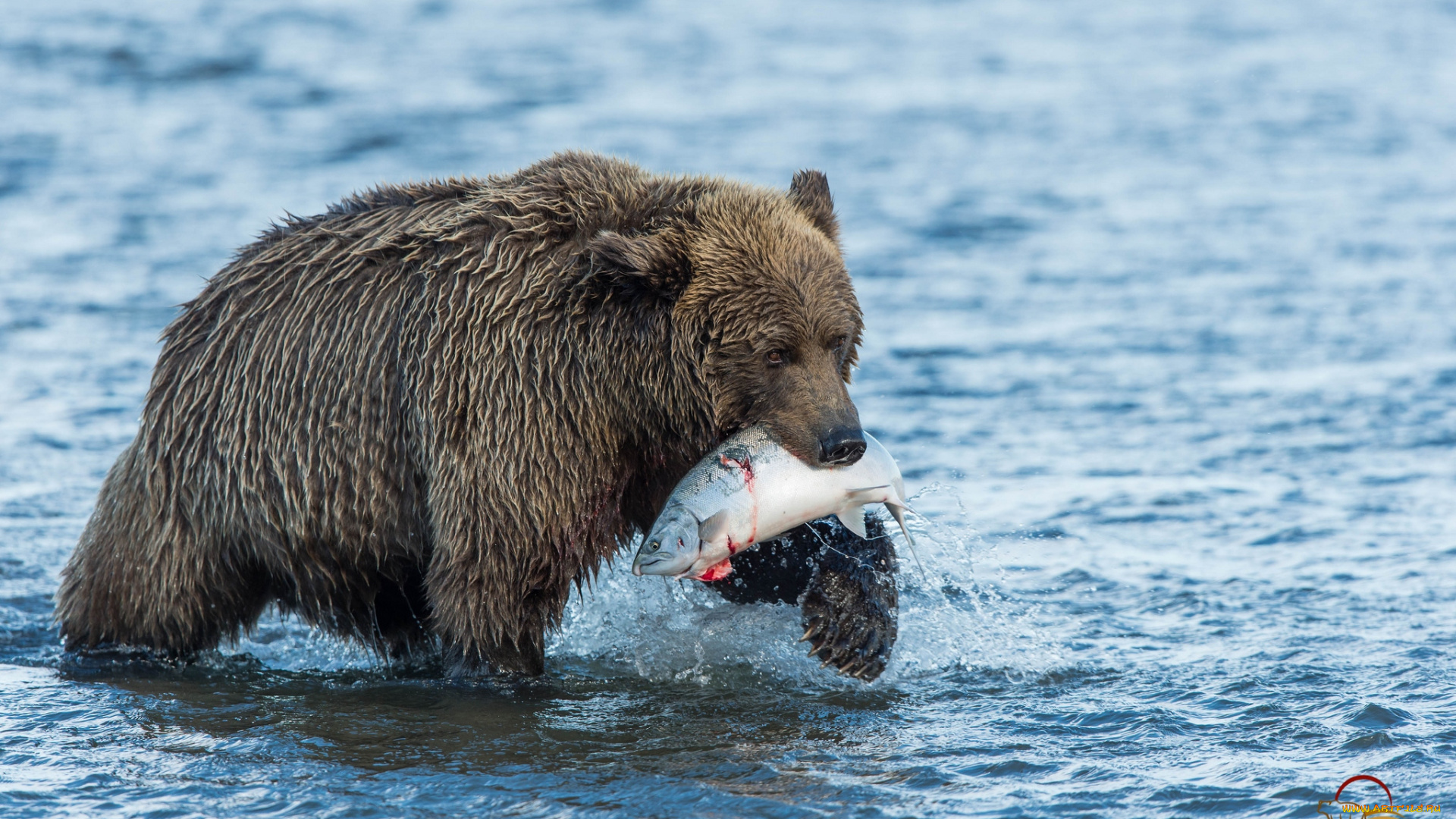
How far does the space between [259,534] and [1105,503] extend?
16.2 ft

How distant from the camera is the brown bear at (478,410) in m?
5.76

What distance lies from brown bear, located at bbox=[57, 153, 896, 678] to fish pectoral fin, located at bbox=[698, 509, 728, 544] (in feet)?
1.17

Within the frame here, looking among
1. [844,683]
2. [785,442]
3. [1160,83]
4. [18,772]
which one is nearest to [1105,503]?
[844,683]

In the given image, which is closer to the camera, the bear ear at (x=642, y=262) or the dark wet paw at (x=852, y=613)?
the bear ear at (x=642, y=262)

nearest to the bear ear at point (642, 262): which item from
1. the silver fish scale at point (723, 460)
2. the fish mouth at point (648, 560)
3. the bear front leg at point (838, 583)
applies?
the silver fish scale at point (723, 460)

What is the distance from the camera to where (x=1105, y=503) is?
9156 millimetres

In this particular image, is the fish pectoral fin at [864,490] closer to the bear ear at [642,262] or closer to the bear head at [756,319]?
the bear head at [756,319]

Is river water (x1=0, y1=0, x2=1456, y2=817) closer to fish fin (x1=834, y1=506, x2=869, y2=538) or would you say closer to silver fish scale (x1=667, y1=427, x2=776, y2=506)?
fish fin (x1=834, y1=506, x2=869, y2=538)

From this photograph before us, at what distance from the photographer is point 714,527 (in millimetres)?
5594

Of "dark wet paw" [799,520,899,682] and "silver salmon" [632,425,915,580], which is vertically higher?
"silver salmon" [632,425,915,580]

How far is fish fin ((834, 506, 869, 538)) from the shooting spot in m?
5.83

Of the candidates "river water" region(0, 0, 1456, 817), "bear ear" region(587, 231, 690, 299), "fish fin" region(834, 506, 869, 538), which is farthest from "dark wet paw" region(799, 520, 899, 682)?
"bear ear" region(587, 231, 690, 299)

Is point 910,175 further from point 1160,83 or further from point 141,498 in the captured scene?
point 141,498

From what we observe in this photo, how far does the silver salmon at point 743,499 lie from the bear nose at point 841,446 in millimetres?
65
